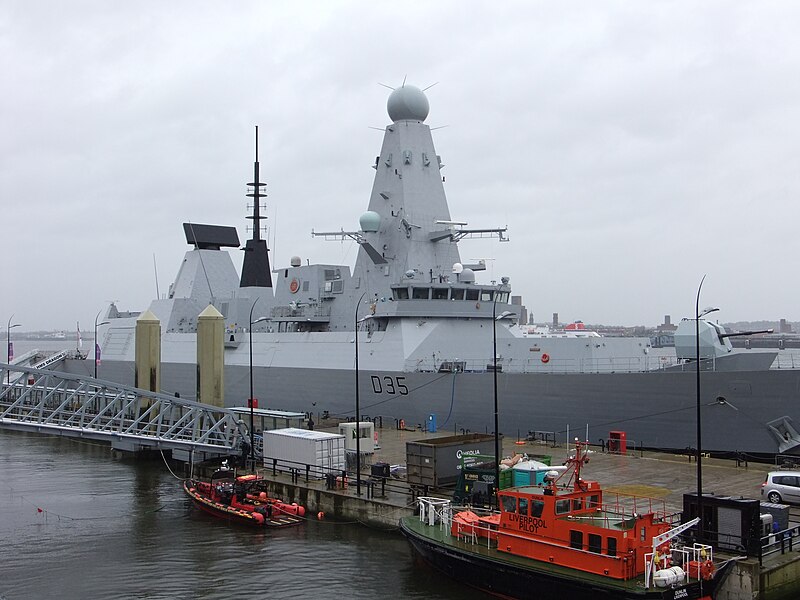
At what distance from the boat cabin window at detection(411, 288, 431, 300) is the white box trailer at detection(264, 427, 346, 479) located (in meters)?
8.42

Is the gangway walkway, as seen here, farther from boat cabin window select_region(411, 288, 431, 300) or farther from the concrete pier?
boat cabin window select_region(411, 288, 431, 300)

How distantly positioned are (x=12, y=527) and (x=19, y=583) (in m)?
4.84

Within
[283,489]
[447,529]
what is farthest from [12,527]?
[447,529]

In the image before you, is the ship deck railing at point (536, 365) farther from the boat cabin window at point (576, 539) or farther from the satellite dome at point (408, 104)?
the boat cabin window at point (576, 539)

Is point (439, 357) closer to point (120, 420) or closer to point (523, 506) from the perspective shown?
point (120, 420)

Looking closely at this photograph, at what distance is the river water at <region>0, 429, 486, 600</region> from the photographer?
14.4m

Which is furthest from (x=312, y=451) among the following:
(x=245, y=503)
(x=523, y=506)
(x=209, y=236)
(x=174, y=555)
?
(x=209, y=236)

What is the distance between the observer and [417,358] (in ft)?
91.2

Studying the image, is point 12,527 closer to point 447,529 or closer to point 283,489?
point 283,489

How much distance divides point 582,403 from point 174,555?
40.8 ft

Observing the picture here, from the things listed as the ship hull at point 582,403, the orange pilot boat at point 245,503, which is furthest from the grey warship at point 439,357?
the orange pilot boat at point 245,503

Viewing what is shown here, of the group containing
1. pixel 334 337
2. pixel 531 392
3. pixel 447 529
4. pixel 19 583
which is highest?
pixel 334 337

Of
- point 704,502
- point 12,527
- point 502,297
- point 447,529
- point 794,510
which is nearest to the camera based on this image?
point 704,502

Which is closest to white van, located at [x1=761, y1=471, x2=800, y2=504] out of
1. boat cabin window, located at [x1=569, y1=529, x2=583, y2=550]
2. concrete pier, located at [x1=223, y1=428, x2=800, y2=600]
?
concrete pier, located at [x1=223, y1=428, x2=800, y2=600]
